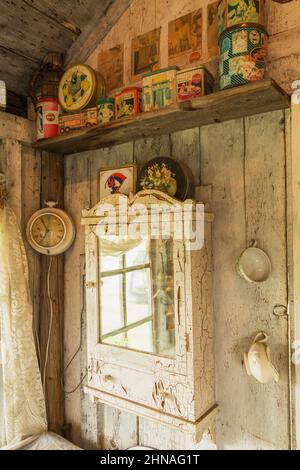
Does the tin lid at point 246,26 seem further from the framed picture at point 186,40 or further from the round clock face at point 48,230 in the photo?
the round clock face at point 48,230

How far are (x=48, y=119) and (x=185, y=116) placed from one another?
2.26 feet

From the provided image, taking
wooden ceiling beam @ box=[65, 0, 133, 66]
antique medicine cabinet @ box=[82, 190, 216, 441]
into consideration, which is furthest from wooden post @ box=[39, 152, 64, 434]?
wooden ceiling beam @ box=[65, 0, 133, 66]

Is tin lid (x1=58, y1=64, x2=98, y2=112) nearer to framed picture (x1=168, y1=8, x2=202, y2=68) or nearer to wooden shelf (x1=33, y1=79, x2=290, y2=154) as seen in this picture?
wooden shelf (x1=33, y1=79, x2=290, y2=154)

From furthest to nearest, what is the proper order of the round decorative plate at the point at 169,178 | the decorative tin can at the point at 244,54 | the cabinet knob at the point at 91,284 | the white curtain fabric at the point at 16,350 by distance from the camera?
the white curtain fabric at the point at 16,350 < the cabinet knob at the point at 91,284 < the round decorative plate at the point at 169,178 < the decorative tin can at the point at 244,54

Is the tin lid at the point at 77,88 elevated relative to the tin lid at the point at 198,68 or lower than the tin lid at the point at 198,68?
elevated

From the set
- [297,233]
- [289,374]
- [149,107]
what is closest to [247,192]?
[297,233]

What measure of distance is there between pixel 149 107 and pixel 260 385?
1.11 m

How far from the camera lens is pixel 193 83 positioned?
1.16 metres

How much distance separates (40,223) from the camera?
159 cm

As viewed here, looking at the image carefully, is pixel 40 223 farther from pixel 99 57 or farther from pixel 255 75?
pixel 255 75

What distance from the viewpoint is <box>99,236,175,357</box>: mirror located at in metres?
1.16

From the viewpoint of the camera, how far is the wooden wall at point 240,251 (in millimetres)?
1136

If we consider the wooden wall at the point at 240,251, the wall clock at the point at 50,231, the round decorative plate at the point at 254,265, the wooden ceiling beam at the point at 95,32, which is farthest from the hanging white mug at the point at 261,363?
the wooden ceiling beam at the point at 95,32

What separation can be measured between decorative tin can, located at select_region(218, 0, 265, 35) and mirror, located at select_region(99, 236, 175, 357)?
75cm
